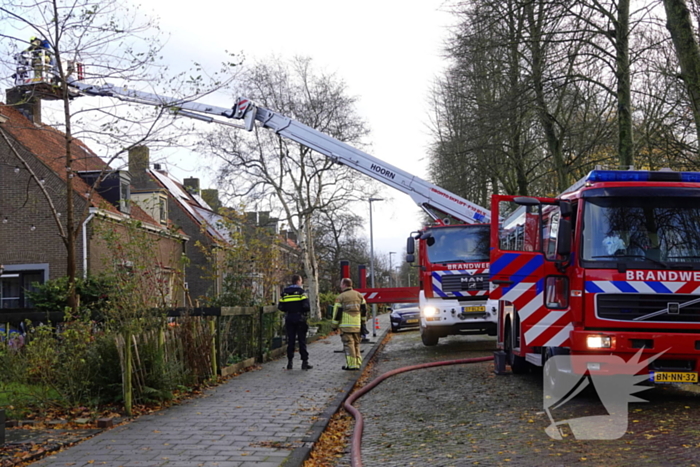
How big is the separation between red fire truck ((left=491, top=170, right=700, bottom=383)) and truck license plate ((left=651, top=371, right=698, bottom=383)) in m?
0.01

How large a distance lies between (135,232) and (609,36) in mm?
11511

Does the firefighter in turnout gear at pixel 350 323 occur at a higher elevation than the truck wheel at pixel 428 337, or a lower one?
higher

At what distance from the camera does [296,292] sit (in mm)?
14375

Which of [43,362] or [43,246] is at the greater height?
[43,246]

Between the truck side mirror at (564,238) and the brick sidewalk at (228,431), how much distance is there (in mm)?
3474

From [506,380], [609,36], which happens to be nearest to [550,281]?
[506,380]

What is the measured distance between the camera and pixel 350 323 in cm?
1450

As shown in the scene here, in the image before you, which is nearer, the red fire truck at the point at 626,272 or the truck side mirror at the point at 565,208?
the red fire truck at the point at 626,272

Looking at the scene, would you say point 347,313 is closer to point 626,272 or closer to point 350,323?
point 350,323

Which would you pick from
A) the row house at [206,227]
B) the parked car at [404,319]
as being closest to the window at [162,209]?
the row house at [206,227]

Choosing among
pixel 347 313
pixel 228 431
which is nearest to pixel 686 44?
pixel 347 313

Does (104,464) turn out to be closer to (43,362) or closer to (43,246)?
(43,362)

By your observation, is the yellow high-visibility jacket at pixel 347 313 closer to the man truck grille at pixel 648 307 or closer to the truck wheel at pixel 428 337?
the truck wheel at pixel 428 337
